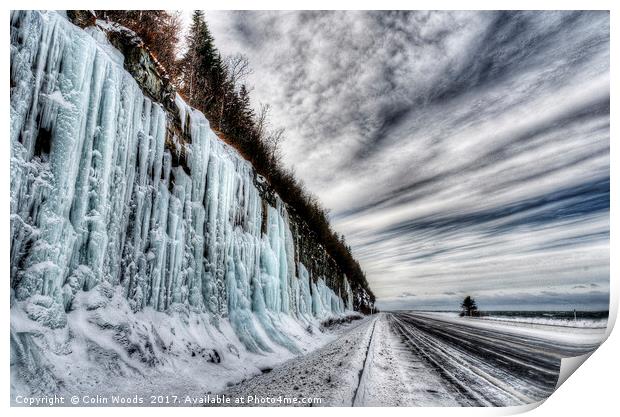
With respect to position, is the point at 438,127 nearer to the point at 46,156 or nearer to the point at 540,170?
the point at 540,170

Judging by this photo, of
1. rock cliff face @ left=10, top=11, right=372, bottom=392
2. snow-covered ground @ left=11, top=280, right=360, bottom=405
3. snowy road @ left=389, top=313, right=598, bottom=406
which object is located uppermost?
rock cliff face @ left=10, top=11, right=372, bottom=392

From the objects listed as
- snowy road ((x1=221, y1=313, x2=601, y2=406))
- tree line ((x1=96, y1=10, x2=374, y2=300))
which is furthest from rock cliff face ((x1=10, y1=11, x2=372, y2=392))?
snowy road ((x1=221, y1=313, x2=601, y2=406))

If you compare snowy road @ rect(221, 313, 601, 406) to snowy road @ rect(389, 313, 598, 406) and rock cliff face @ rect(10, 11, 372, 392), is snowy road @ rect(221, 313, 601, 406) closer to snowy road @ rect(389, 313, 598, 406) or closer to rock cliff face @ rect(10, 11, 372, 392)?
snowy road @ rect(389, 313, 598, 406)

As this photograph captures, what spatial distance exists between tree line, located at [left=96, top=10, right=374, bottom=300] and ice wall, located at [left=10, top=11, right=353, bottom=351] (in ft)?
3.42

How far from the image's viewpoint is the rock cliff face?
3637 mm

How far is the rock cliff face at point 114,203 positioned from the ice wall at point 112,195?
14mm

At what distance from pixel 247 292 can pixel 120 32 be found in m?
4.91

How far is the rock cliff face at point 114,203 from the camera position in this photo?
143 inches

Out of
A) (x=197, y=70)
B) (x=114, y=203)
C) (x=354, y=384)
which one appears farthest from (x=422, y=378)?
(x=197, y=70)

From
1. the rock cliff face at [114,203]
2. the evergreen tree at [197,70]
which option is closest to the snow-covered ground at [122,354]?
the rock cliff face at [114,203]

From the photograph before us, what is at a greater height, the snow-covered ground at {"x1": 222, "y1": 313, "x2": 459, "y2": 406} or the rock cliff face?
the rock cliff face

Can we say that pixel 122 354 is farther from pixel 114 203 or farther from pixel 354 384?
pixel 354 384

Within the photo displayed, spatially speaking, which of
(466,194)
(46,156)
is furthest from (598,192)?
(46,156)

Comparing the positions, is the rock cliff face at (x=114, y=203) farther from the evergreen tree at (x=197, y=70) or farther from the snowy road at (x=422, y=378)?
the evergreen tree at (x=197, y=70)
